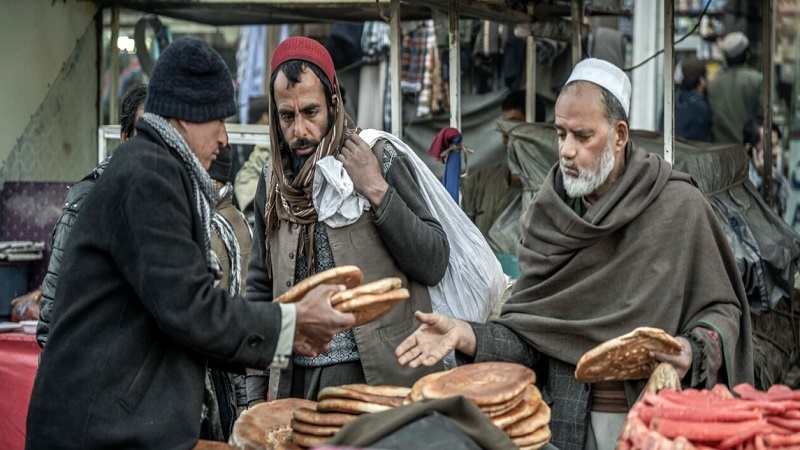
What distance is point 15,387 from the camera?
533 cm

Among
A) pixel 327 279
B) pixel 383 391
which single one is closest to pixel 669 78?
Result: pixel 383 391

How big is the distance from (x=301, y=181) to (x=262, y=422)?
82 centimetres

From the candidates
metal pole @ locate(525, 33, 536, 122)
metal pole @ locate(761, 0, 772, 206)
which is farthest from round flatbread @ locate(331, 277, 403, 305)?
metal pole @ locate(525, 33, 536, 122)

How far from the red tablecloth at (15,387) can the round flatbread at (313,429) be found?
2.68 meters

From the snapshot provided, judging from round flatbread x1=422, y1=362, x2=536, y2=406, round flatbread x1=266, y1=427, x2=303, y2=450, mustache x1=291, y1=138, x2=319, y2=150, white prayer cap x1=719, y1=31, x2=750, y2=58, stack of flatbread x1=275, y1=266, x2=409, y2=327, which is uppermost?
white prayer cap x1=719, y1=31, x2=750, y2=58

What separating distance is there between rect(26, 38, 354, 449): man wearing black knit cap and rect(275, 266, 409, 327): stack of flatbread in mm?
45

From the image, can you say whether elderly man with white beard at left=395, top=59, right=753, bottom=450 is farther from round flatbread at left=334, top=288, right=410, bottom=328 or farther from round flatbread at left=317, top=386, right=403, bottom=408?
round flatbread at left=334, top=288, right=410, bottom=328

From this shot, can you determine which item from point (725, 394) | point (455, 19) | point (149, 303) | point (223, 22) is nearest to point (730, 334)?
point (725, 394)

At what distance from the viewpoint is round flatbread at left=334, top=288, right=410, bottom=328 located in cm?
272

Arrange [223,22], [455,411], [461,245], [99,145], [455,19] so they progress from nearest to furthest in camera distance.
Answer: [455,411] → [461,245] → [455,19] → [99,145] → [223,22]

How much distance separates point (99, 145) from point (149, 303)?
4.64 m

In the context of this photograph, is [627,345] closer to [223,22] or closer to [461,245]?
[461,245]

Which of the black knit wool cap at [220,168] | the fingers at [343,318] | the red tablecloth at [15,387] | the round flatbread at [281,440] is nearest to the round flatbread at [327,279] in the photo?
the fingers at [343,318]

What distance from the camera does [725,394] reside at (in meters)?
2.85
